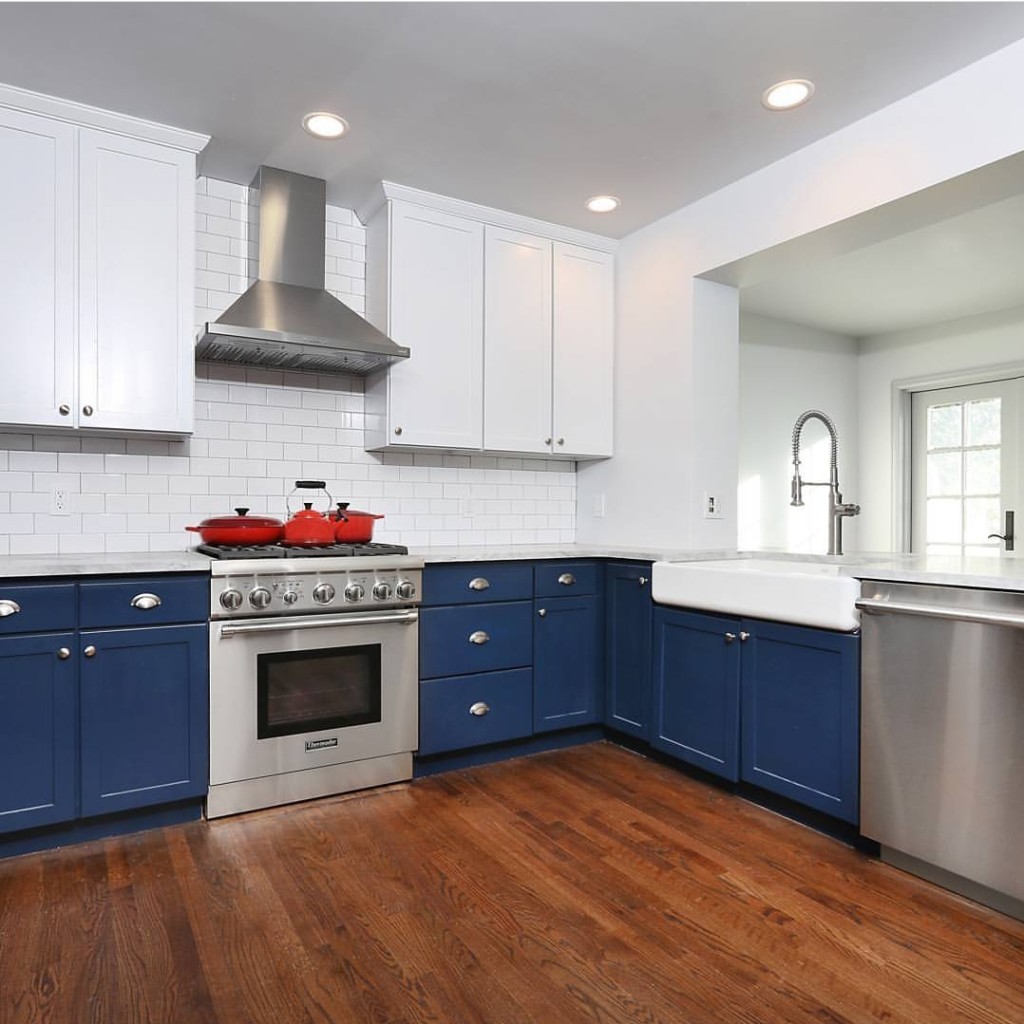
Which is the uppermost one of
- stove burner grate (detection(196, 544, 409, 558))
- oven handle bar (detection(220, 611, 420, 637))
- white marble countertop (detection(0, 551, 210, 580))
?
stove burner grate (detection(196, 544, 409, 558))

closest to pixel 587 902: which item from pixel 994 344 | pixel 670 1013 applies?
pixel 670 1013

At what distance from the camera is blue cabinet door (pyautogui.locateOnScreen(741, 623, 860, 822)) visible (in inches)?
94.0

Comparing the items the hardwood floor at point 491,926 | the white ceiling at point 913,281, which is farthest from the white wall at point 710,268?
the hardwood floor at point 491,926

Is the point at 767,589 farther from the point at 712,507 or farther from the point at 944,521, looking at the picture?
the point at 944,521

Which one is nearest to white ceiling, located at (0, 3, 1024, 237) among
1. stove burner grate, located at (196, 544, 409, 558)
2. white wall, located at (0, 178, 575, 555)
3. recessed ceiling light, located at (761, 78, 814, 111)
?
recessed ceiling light, located at (761, 78, 814, 111)

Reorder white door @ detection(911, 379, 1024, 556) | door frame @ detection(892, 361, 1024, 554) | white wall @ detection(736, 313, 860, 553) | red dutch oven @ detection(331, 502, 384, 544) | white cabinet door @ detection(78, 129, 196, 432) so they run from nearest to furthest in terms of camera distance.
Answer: white cabinet door @ detection(78, 129, 196, 432) < red dutch oven @ detection(331, 502, 384, 544) < white door @ detection(911, 379, 1024, 556) < white wall @ detection(736, 313, 860, 553) < door frame @ detection(892, 361, 1024, 554)

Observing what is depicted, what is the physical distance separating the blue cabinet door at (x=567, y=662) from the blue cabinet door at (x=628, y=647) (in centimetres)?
6

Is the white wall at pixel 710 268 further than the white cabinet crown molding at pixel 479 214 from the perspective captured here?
No

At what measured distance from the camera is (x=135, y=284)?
8.96ft

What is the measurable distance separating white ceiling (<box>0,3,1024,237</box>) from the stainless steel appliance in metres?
1.57

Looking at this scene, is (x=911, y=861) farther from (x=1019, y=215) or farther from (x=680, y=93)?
(x=1019, y=215)

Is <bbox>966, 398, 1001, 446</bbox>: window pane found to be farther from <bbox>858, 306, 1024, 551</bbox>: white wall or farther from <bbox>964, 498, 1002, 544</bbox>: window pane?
<bbox>964, 498, 1002, 544</bbox>: window pane

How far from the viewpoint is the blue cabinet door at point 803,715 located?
2389 millimetres

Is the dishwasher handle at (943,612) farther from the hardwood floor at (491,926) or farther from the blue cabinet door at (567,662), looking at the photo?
the blue cabinet door at (567,662)
